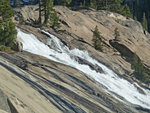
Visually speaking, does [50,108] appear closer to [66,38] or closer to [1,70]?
[1,70]

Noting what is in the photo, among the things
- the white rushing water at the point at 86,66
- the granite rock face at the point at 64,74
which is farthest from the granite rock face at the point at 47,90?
the white rushing water at the point at 86,66

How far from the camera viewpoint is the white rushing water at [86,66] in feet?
101

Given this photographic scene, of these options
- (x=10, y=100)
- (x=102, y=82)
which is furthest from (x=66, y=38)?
(x=10, y=100)

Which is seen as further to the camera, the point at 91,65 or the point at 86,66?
the point at 91,65

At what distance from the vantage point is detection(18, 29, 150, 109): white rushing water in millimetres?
30663

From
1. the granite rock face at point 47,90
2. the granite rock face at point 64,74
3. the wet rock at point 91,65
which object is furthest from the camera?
the wet rock at point 91,65

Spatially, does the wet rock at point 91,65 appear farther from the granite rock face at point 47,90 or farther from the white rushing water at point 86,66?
the granite rock face at point 47,90

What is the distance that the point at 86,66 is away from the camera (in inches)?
1353

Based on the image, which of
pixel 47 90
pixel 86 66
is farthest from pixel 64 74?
pixel 86 66

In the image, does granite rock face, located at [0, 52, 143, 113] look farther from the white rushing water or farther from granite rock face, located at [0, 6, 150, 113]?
the white rushing water

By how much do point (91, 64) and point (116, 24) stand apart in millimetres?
25086

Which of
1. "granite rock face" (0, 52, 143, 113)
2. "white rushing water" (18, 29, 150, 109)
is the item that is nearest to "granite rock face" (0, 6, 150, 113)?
"granite rock face" (0, 52, 143, 113)

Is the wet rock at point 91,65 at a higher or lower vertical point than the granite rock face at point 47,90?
lower

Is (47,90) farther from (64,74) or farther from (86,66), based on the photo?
(86,66)
